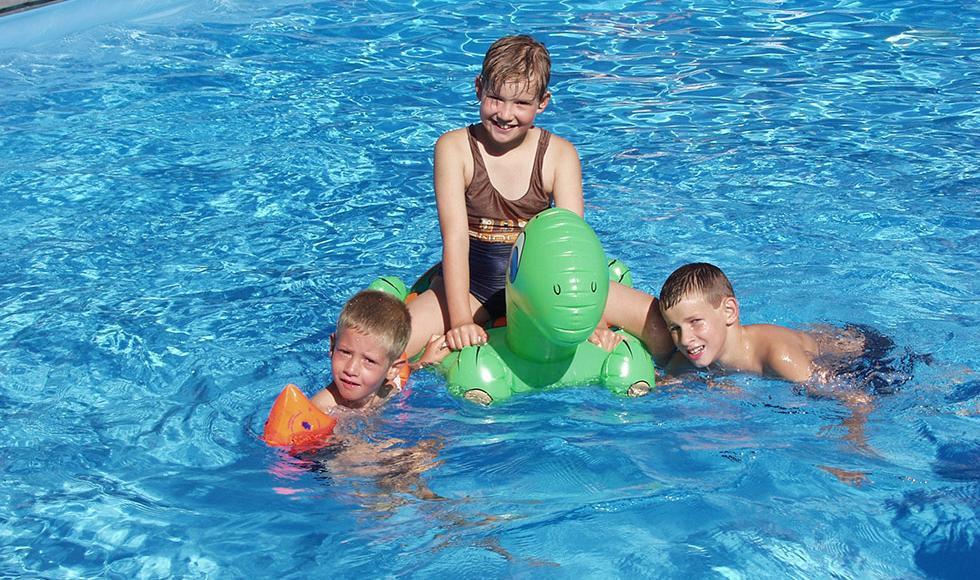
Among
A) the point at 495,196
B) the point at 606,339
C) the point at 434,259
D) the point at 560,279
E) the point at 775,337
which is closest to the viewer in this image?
the point at 560,279

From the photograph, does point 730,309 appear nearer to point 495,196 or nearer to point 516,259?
point 516,259

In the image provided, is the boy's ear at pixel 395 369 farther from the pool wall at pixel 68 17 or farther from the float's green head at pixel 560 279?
the pool wall at pixel 68 17

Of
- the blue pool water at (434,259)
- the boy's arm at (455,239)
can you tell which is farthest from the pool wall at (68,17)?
the boy's arm at (455,239)

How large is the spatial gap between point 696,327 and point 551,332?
81 cm

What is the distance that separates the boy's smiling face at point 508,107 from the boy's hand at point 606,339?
1013 millimetres

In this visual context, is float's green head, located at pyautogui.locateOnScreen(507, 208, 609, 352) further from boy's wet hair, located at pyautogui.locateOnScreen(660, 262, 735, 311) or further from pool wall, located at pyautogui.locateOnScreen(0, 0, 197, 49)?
pool wall, located at pyautogui.locateOnScreen(0, 0, 197, 49)

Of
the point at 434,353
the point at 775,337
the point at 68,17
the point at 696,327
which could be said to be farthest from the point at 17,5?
the point at 775,337

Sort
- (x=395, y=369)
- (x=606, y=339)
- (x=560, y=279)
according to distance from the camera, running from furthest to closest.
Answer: (x=606, y=339)
(x=395, y=369)
(x=560, y=279)

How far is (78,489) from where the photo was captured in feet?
13.7

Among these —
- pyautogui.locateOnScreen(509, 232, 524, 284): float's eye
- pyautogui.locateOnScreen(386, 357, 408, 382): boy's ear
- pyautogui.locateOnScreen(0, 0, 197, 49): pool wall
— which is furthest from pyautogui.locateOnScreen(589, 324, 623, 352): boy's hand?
pyautogui.locateOnScreen(0, 0, 197, 49): pool wall

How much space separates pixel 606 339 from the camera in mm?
4863

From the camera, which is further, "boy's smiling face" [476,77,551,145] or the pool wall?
the pool wall

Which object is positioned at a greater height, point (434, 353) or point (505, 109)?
point (505, 109)

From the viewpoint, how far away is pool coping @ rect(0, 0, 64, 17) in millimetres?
10766
